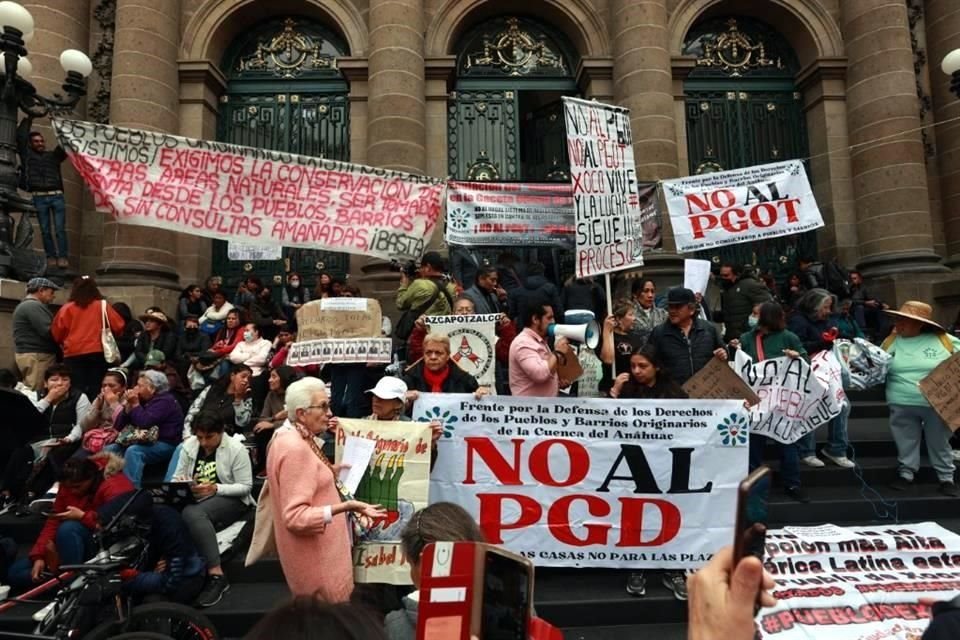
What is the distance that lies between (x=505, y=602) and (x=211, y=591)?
427 cm

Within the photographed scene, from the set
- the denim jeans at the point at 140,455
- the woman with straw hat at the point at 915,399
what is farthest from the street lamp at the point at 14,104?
the woman with straw hat at the point at 915,399

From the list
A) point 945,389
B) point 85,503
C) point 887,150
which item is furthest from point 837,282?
point 85,503

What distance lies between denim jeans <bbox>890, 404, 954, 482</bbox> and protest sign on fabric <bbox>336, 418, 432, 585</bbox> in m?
5.02

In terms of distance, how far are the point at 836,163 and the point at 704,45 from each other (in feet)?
13.7

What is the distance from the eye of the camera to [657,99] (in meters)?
13.6

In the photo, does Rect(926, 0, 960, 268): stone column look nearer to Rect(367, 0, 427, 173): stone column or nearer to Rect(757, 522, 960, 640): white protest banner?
Rect(367, 0, 427, 173): stone column

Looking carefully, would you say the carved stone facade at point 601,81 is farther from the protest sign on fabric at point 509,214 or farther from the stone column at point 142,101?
the protest sign on fabric at point 509,214

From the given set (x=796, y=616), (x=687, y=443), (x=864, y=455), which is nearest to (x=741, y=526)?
(x=796, y=616)

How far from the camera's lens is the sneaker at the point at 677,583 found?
196 inches

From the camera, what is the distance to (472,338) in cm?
710

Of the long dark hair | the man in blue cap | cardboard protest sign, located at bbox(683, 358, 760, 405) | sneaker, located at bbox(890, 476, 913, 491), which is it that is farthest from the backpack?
the man in blue cap

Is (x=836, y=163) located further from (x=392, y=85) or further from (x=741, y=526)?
(x=741, y=526)

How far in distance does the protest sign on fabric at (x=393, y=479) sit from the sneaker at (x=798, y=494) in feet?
11.8

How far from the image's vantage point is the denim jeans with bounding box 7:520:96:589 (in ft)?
17.2
